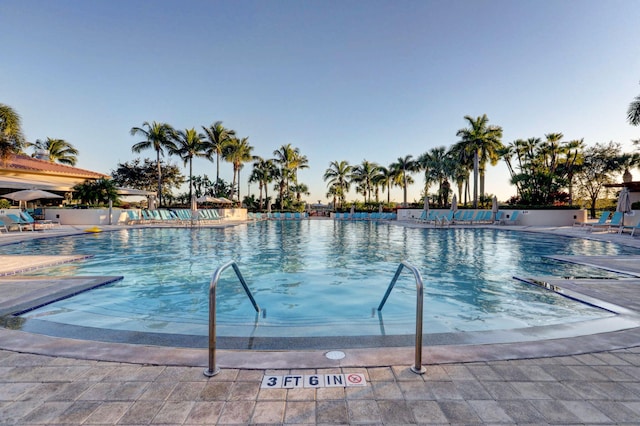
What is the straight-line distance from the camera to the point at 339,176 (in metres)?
46.3

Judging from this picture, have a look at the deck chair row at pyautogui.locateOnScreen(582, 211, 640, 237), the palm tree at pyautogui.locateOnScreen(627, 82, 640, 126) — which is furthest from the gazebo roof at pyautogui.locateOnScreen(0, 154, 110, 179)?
the palm tree at pyautogui.locateOnScreen(627, 82, 640, 126)

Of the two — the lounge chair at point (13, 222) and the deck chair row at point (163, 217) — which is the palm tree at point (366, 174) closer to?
the deck chair row at point (163, 217)

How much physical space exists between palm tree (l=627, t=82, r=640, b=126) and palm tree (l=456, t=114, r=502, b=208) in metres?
12.6

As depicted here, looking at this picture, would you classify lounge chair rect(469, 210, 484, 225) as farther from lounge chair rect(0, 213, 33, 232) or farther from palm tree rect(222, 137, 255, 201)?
lounge chair rect(0, 213, 33, 232)

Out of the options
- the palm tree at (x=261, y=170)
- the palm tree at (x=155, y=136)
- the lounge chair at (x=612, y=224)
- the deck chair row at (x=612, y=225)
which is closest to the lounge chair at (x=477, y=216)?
the deck chair row at (x=612, y=225)

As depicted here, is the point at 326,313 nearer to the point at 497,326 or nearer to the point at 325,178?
the point at 497,326

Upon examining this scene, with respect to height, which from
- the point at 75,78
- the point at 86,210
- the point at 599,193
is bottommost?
the point at 86,210

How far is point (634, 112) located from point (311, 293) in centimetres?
2250

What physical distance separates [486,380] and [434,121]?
2845 centimetres

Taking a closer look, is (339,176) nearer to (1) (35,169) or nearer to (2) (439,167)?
(2) (439,167)

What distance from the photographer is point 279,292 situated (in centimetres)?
647

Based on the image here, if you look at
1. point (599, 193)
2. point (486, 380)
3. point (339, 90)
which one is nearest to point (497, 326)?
point (486, 380)

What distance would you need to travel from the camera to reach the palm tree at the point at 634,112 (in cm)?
1733

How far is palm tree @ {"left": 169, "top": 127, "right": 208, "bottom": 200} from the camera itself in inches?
1282
